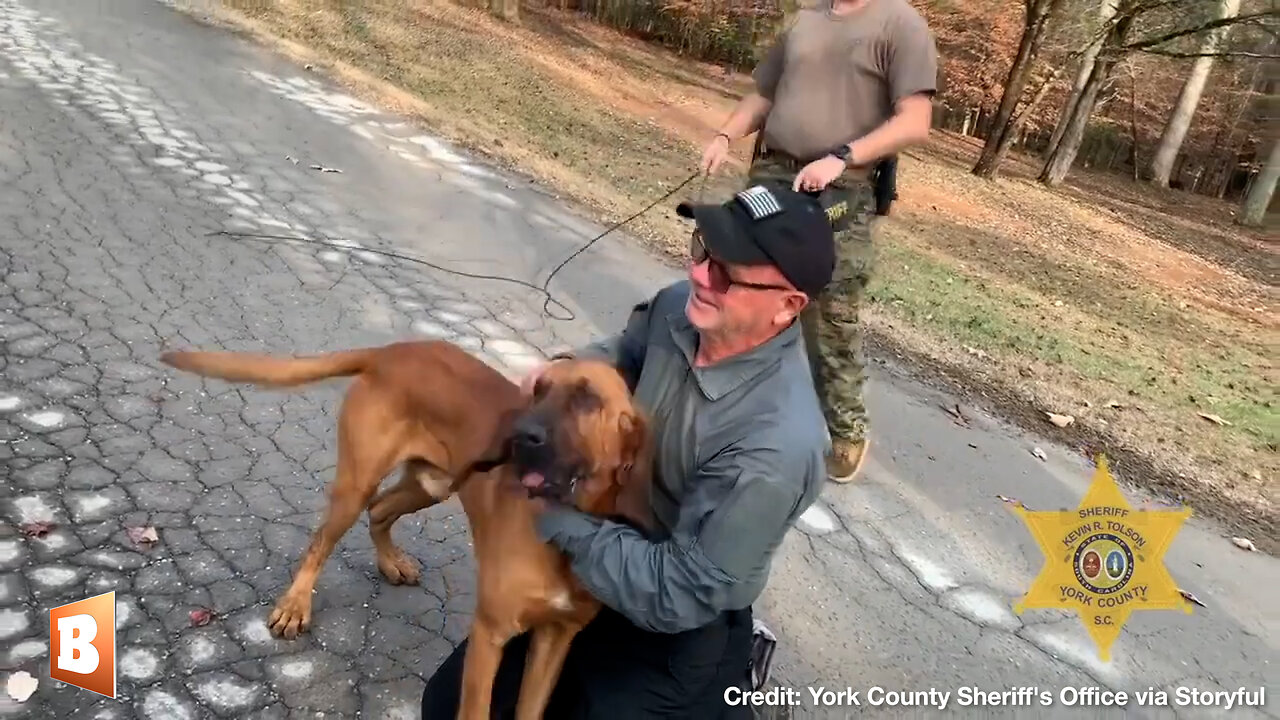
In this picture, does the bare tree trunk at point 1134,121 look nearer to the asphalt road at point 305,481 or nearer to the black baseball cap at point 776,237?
the asphalt road at point 305,481

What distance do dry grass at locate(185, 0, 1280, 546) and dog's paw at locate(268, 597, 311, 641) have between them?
15.4 ft

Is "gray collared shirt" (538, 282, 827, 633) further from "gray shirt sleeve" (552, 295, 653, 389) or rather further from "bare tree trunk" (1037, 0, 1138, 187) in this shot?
"bare tree trunk" (1037, 0, 1138, 187)

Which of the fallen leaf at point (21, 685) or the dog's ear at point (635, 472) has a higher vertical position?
the dog's ear at point (635, 472)

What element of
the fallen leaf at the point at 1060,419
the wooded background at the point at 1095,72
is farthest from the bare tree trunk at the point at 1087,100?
the fallen leaf at the point at 1060,419

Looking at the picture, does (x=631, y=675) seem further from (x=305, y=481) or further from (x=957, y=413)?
(x=957, y=413)

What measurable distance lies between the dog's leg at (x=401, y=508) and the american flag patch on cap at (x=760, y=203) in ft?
4.02

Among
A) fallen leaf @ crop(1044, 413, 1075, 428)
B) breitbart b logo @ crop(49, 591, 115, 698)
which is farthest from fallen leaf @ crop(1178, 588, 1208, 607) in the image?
breitbart b logo @ crop(49, 591, 115, 698)

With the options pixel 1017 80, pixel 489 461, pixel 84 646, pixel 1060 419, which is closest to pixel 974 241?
pixel 1017 80

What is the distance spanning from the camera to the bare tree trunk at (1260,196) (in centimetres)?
2139

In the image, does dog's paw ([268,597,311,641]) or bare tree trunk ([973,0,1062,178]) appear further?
bare tree trunk ([973,0,1062,178])

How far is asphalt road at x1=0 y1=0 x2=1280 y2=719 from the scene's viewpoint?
2.96 metres

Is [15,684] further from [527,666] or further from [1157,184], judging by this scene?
[1157,184]

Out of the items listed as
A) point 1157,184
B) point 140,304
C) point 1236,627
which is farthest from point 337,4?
point 1157,184

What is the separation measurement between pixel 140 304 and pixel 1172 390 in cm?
706
